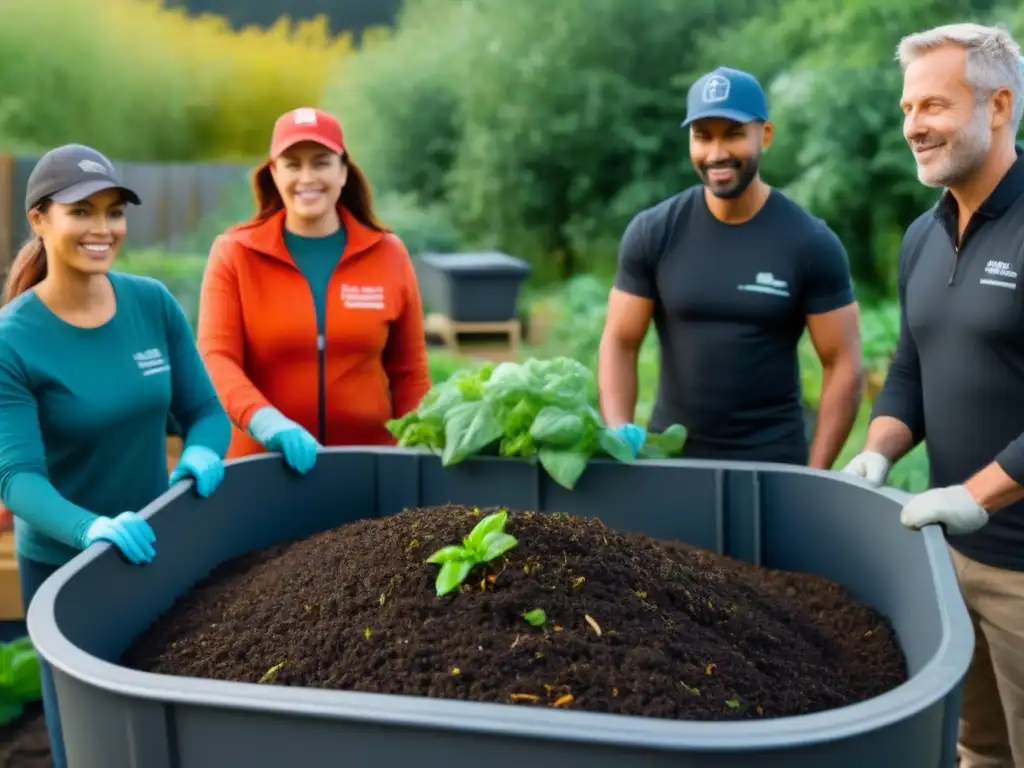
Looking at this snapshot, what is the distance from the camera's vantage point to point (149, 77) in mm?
12125

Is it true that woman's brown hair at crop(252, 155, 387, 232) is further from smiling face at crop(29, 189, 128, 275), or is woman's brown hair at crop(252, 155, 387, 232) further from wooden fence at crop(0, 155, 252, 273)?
wooden fence at crop(0, 155, 252, 273)

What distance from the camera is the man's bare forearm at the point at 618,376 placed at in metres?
2.62

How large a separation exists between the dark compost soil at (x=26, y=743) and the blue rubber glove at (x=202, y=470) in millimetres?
1401

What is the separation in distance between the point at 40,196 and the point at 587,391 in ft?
3.40

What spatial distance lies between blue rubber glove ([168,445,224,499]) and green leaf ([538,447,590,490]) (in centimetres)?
54

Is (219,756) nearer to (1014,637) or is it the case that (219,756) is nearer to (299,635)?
(299,635)

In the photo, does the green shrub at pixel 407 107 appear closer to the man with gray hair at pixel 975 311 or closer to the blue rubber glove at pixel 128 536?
the man with gray hair at pixel 975 311

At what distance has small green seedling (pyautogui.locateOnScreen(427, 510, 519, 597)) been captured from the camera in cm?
137

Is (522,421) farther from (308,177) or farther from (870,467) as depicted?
(308,177)

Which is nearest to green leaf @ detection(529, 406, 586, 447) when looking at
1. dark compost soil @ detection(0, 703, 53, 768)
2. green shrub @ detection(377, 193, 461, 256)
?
dark compost soil @ detection(0, 703, 53, 768)

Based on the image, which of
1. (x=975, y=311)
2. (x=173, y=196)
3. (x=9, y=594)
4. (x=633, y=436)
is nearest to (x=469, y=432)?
(x=633, y=436)

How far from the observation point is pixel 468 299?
7.36 metres

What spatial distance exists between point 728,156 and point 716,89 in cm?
14

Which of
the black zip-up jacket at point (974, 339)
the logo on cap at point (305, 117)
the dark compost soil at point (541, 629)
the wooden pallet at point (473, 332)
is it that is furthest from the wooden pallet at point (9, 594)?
the wooden pallet at point (473, 332)
